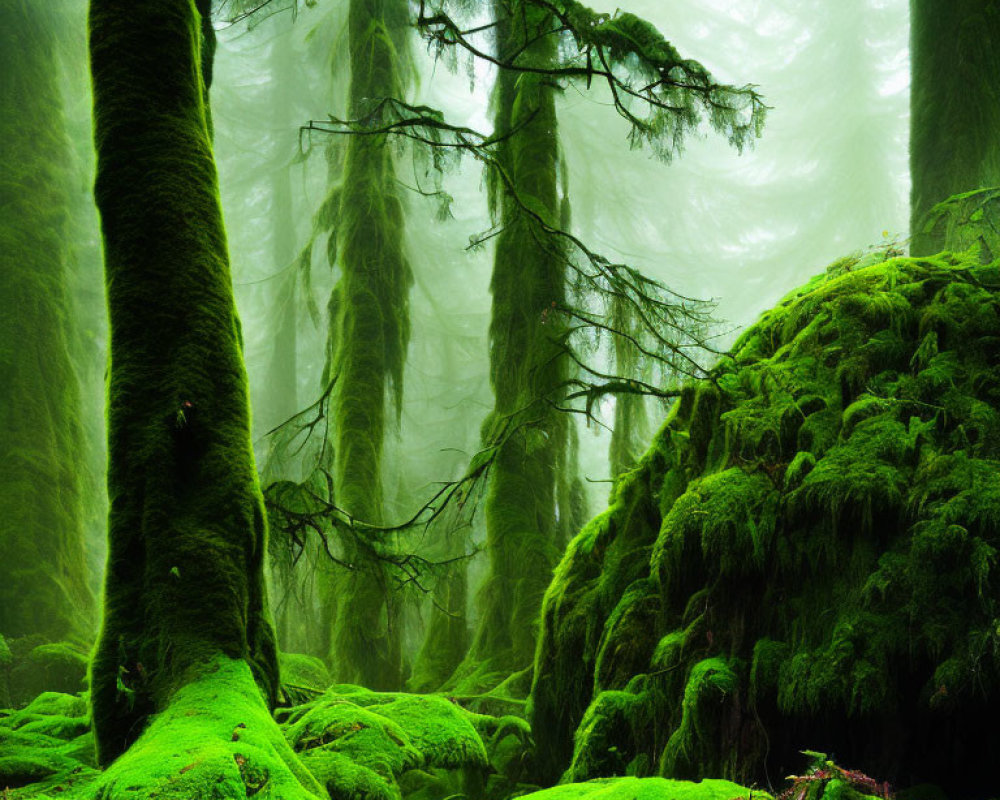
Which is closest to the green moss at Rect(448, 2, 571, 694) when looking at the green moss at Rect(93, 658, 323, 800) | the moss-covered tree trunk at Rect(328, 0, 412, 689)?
the moss-covered tree trunk at Rect(328, 0, 412, 689)

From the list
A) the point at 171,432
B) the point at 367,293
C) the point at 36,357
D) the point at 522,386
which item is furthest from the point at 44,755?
the point at 36,357

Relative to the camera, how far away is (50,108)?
1373 cm

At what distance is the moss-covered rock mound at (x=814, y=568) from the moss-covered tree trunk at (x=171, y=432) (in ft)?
6.07

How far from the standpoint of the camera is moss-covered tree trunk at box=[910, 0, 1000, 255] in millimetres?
6188

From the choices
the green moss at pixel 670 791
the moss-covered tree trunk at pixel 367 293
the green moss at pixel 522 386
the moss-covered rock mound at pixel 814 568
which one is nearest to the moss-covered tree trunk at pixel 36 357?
the moss-covered tree trunk at pixel 367 293

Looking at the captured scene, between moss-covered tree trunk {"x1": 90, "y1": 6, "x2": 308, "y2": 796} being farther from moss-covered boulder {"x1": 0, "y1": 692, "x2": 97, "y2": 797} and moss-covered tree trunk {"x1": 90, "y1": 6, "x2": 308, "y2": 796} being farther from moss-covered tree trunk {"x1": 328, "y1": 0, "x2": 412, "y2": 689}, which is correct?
moss-covered tree trunk {"x1": 328, "y1": 0, "x2": 412, "y2": 689}

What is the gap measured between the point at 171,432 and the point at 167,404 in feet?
0.38

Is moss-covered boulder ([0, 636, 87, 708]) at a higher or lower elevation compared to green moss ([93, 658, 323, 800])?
lower

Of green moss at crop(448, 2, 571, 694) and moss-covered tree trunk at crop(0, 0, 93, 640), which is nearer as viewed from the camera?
green moss at crop(448, 2, 571, 694)

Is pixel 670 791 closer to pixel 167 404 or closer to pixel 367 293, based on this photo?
pixel 167 404

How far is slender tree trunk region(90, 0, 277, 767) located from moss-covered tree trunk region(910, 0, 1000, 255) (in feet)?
18.4

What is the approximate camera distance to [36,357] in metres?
11.9

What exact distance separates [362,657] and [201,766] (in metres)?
6.93

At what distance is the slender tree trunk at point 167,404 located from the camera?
268cm
